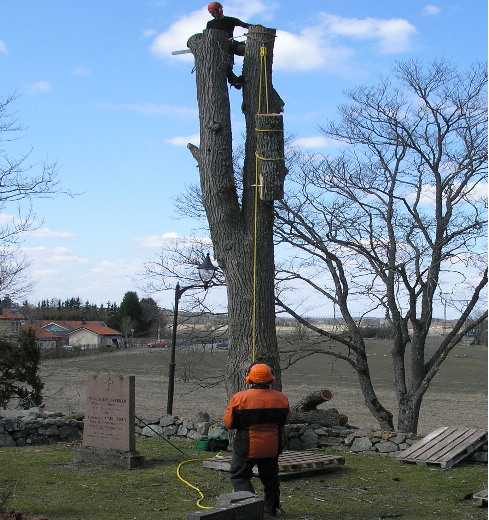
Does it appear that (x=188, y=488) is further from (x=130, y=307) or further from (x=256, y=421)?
(x=130, y=307)

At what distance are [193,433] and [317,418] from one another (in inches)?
85.9

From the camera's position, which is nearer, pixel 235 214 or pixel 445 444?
pixel 235 214

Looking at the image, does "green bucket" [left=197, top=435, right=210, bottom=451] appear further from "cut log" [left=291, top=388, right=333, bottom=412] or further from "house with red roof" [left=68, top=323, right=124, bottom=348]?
"house with red roof" [left=68, top=323, right=124, bottom=348]

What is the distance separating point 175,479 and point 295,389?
82.5 feet

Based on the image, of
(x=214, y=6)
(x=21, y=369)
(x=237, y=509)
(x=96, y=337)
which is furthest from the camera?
(x=96, y=337)

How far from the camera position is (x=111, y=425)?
10320 millimetres

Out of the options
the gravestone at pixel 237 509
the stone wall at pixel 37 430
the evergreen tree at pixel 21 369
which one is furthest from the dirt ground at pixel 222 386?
the gravestone at pixel 237 509

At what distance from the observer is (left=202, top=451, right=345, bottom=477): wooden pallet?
30.5 feet

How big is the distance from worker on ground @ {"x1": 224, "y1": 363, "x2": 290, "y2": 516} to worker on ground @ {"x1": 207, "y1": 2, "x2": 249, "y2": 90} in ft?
17.0

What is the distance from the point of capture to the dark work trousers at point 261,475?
23.5ft

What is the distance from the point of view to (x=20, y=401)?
1777 cm

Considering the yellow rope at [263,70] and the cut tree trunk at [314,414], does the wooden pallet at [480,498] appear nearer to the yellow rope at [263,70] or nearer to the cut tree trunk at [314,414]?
the cut tree trunk at [314,414]

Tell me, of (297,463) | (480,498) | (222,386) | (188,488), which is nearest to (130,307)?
(222,386)

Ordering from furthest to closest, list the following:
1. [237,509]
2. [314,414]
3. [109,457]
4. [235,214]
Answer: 1. [314,414]
2. [235,214]
3. [109,457]
4. [237,509]
